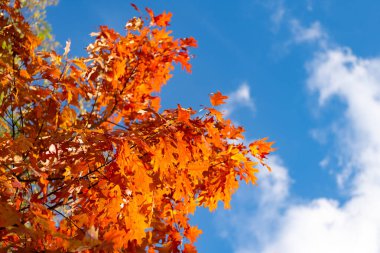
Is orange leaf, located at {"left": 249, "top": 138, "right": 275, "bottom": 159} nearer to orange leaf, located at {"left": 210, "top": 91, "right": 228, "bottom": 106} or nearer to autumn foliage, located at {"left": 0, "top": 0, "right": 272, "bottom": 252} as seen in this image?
autumn foliage, located at {"left": 0, "top": 0, "right": 272, "bottom": 252}

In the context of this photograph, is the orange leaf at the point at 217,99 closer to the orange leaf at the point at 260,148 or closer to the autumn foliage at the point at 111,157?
the autumn foliage at the point at 111,157

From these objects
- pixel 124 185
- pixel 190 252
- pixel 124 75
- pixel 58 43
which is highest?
pixel 58 43

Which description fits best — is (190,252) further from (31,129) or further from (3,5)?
(3,5)

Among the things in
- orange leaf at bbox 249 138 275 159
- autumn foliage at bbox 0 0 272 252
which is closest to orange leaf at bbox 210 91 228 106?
autumn foliage at bbox 0 0 272 252

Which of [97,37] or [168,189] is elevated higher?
[97,37]

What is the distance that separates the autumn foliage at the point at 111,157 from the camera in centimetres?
348

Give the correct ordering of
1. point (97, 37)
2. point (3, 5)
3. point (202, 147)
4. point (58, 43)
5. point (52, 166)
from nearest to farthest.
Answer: point (202, 147)
point (52, 166)
point (3, 5)
point (97, 37)
point (58, 43)

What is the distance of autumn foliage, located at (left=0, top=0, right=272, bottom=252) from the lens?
348cm

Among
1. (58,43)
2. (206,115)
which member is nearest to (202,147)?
(206,115)

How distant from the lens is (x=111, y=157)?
4.40m

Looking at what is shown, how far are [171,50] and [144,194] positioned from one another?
385 cm

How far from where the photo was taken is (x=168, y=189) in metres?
5.14

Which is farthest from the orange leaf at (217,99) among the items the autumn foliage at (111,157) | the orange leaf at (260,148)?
the orange leaf at (260,148)

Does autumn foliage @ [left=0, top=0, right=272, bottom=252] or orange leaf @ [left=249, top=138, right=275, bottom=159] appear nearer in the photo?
autumn foliage @ [left=0, top=0, right=272, bottom=252]
